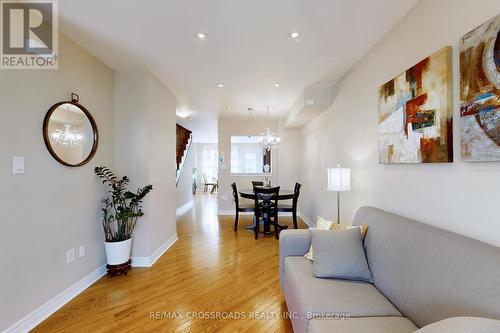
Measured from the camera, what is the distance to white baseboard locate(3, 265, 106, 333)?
1.76 m

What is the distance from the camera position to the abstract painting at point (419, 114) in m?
1.46

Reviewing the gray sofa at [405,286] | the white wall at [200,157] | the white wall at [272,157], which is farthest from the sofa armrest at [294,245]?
the white wall at [200,157]

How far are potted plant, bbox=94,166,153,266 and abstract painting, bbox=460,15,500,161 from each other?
302 cm

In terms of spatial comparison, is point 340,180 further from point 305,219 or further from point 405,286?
point 305,219

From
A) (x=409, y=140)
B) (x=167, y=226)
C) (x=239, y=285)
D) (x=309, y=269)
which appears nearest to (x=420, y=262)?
(x=309, y=269)

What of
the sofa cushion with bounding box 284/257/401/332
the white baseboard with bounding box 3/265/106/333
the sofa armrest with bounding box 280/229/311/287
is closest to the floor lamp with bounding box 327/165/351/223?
the sofa armrest with bounding box 280/229/311/287

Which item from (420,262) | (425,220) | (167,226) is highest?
(425,220)

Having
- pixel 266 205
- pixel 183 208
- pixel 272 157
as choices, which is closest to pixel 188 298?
pixel 266 205

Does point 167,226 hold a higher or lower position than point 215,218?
higher

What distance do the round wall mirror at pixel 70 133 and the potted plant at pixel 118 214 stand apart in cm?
29

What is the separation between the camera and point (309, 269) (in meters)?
1.82

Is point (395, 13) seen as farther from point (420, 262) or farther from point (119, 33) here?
point (119, 33)

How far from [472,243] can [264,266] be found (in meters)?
2.25

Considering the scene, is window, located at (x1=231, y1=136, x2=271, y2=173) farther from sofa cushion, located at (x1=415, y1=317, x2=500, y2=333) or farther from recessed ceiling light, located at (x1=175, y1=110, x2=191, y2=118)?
sofa cushion, located at (x1=415, y1=317, x2=500, y2=333)
